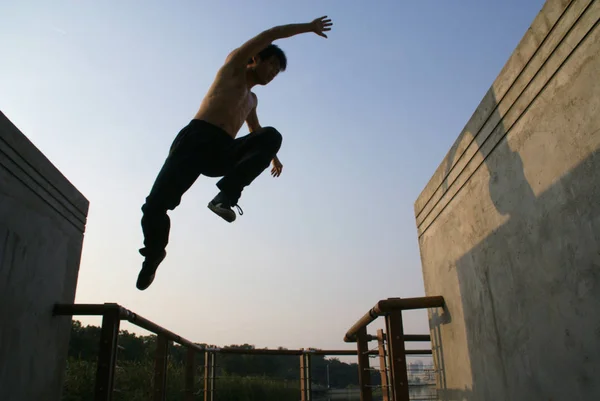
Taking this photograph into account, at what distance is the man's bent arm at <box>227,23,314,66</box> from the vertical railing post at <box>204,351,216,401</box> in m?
3.24

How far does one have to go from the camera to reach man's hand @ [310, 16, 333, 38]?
2457 millimetres

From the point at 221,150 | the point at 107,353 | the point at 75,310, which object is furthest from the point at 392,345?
the point at 75,310

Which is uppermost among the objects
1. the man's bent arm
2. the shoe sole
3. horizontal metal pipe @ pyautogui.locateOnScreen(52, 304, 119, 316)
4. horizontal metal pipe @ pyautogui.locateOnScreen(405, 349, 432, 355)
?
the man's bent arm

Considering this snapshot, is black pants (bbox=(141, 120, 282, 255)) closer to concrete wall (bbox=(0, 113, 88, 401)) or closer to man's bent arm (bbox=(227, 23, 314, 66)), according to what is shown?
man's bent arm (bbox=(227, 23, 314, 66))

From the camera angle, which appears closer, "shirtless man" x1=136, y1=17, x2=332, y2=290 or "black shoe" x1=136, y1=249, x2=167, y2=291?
"shirtless man" x1=136, y1=17, x2=332, y2=290

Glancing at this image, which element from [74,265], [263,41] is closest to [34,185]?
[74,265]

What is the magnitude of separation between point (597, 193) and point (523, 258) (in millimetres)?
518

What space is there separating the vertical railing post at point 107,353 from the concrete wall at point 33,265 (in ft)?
1.02

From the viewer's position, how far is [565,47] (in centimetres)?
164

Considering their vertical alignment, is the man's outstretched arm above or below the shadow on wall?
above

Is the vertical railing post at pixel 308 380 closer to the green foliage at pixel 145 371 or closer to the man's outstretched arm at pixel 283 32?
the man's outstretched arm at pixel 283 32

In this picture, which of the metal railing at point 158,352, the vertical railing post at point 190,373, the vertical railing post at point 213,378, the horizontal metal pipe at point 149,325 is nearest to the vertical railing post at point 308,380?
the metal railing at point 158,352

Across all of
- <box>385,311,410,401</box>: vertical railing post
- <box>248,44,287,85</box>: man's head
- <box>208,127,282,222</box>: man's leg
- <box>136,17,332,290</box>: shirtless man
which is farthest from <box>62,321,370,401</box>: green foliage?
<box>248,44,287,85</box>: man's head

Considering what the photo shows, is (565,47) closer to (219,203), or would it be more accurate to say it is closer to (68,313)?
(219,203)
